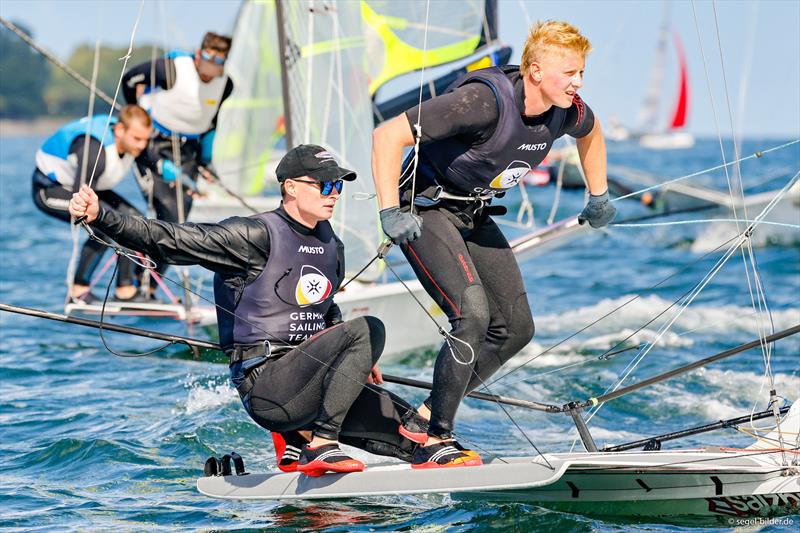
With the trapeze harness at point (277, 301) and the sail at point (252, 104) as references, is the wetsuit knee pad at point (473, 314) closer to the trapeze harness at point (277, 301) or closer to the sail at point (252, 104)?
the trapeze harness at point (277, 301)

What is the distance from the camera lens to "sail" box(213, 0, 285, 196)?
37.1ft

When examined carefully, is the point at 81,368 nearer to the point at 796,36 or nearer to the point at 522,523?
the point at 522,523

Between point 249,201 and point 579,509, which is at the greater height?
point 249,201

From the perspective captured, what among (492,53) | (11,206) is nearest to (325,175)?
(492,53)

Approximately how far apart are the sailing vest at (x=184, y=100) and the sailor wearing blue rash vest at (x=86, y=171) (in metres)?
0.65

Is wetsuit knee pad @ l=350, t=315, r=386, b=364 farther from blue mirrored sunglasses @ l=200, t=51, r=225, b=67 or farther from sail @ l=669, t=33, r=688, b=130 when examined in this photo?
sail @ l=669, t=33, r=688, b=130

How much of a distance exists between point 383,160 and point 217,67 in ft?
16.9

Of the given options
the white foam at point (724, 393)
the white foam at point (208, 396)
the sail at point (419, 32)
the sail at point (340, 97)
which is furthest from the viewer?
the sail at point (419, 32)

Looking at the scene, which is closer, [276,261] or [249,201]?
[276,261]

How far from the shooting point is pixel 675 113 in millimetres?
44594

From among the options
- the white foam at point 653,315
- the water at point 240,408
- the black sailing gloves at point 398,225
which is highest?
the black sailing gloves at point 398,225

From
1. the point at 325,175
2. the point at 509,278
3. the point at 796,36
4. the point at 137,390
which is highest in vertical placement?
the point at 796,36

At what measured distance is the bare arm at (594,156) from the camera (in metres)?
4.07

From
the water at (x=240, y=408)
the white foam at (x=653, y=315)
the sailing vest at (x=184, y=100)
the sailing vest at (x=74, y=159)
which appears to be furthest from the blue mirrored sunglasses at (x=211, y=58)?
the white foam at (x=653, y=315)
